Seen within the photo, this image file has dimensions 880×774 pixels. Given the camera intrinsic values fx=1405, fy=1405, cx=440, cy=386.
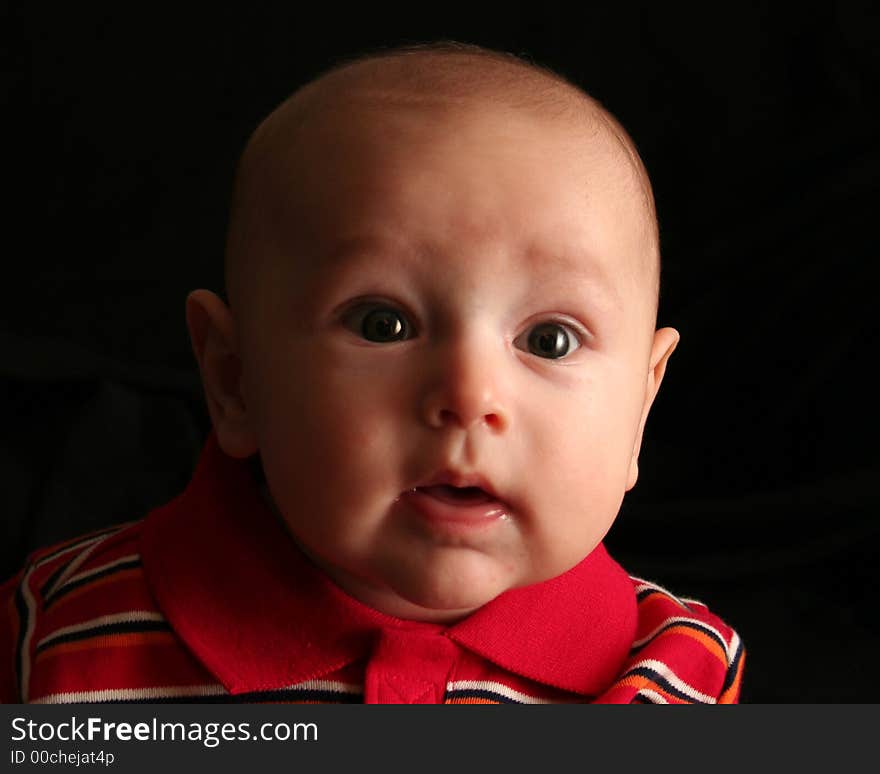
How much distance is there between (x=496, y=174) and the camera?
93 cm

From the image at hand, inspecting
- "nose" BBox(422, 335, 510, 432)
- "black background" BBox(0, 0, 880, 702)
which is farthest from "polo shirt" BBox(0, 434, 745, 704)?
"black background" BBox(0, 0, 880, 702)

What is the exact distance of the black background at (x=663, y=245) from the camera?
1.55 meters

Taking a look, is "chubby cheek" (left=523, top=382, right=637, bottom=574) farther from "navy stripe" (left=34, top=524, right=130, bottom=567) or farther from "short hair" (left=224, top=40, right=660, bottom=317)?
"navy stripe" (left=34, top=524, right=130, bottom=567)

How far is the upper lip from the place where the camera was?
2.95 feet

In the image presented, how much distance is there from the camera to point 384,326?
3.06 feet

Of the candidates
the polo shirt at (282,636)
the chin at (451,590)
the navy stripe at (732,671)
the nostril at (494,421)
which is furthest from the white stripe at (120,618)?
the navy stripe at (732,671)

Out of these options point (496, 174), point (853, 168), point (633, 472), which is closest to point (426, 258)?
point (496, 174)

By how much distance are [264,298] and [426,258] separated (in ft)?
0.44

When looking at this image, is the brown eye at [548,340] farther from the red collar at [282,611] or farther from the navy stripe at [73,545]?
the navy stripe at [73,545]

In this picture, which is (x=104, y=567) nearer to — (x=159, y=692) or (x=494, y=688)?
(x=159, y=692)

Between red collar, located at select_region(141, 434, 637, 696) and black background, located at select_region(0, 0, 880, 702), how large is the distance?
0.46 m

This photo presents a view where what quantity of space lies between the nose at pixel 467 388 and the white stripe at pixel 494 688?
0.23 meters

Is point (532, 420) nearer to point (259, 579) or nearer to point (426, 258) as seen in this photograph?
point (426, 258)

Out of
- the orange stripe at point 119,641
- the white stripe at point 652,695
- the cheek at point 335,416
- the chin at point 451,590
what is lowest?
the white stripe at point 652,695
